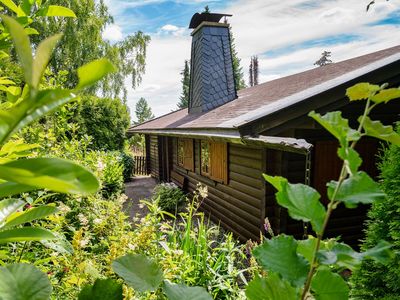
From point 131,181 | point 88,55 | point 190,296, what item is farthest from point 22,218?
point 88,55

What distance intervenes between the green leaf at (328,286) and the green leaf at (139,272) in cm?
22

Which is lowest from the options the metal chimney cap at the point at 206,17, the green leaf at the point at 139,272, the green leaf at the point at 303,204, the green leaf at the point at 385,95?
the green leaf at the point at 139,272

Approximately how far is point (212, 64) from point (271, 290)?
11.5 meters

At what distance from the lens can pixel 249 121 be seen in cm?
426

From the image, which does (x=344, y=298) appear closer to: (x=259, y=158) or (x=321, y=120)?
(x=321, y=120)

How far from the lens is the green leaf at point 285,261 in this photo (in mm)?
391

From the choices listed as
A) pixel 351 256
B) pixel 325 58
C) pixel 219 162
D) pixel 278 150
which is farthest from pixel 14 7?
pixel 325 58

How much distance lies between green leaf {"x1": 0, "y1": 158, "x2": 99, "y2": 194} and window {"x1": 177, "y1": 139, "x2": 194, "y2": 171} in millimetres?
9509

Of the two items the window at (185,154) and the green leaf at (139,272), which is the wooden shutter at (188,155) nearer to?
the window at (185,154)

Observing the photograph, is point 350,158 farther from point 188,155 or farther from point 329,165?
point 188,155

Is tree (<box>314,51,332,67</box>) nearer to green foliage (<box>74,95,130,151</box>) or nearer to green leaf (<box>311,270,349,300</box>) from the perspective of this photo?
green foliage (<box>74,95,130,151</box>)

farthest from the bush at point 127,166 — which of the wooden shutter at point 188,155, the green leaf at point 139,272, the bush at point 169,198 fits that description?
the green leaf at point 139,272

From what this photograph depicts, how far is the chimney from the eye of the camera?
1112cm

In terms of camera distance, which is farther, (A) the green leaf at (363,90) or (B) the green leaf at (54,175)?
(A) the green leaf at (363,90)
